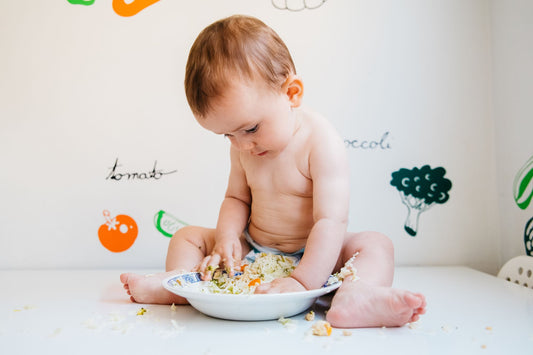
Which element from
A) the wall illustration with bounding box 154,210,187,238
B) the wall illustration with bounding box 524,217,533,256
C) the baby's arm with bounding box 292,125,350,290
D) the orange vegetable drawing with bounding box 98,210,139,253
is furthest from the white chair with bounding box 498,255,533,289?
the orange vegetable drawing with bounding box 98,210,139,253

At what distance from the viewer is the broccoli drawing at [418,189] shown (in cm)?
151

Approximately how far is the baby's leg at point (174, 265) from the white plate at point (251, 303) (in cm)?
10

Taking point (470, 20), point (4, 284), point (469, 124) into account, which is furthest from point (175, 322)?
point (470, 20)

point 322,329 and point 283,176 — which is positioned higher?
point 283,176

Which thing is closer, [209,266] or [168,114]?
[209,266]

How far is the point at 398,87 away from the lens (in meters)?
1.52

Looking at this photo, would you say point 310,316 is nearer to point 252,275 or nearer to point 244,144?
point 252,275

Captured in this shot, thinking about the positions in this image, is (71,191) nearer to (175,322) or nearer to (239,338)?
(175,322)

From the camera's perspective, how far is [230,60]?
2.80 feet

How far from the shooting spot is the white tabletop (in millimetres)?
688

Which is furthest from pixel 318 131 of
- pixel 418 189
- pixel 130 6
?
pixel 130 6

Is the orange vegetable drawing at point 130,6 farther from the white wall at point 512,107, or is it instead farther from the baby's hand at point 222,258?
the white wall at point 512,107

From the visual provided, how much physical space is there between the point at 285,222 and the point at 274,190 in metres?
0.07

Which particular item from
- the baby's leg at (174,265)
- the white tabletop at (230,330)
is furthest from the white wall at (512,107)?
the baby's leg at (174,265)
